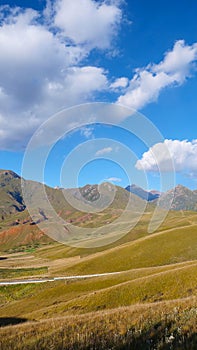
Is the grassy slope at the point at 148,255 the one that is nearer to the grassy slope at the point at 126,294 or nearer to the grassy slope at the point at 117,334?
the grassy slope at the point at 126,294

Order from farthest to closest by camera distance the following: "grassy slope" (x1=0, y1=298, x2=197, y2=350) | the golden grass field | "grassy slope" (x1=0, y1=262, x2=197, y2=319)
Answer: "grassy slope" (x1=0, y1=262, x2=197, y2=319), the golden grass field, "grassy slope" (x1=0, y1=298, x2=197, y2=350)

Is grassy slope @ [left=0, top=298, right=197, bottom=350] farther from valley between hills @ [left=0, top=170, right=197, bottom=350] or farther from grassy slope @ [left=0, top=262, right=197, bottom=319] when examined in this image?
grassy slope @ [left=0, top=262, right=197, bottom=319]

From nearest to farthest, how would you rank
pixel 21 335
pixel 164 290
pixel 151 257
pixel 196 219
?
pixel 21 335, pixel 164 290, pixel 151 257, pixel 196 219

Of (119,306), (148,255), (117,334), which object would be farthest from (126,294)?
(148,255)

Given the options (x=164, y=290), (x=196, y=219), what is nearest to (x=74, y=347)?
(x=164, y=290)

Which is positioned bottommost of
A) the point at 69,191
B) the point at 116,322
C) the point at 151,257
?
the point at 151,257

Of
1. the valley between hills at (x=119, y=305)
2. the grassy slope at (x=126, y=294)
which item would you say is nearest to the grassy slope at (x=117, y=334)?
the valley between hills at (x=119, y=305)

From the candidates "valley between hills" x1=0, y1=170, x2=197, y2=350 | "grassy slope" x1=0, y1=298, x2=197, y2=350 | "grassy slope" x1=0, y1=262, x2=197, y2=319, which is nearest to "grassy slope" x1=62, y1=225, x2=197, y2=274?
"valley between hills" x1=0, y1=170, x2=197, y2=350

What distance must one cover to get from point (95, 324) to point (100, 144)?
1385 inches

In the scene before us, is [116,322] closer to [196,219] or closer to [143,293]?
[143,293]

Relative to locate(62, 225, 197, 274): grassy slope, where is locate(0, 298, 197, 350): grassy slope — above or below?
above

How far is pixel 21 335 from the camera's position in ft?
43.4

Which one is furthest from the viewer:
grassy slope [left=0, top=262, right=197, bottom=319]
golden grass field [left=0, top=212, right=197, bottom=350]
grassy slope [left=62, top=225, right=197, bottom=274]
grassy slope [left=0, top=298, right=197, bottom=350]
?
grassy slope [left=62, top=225, right=197, bottom=274]

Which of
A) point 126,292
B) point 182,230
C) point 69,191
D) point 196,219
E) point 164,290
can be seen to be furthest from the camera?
point 196,219
